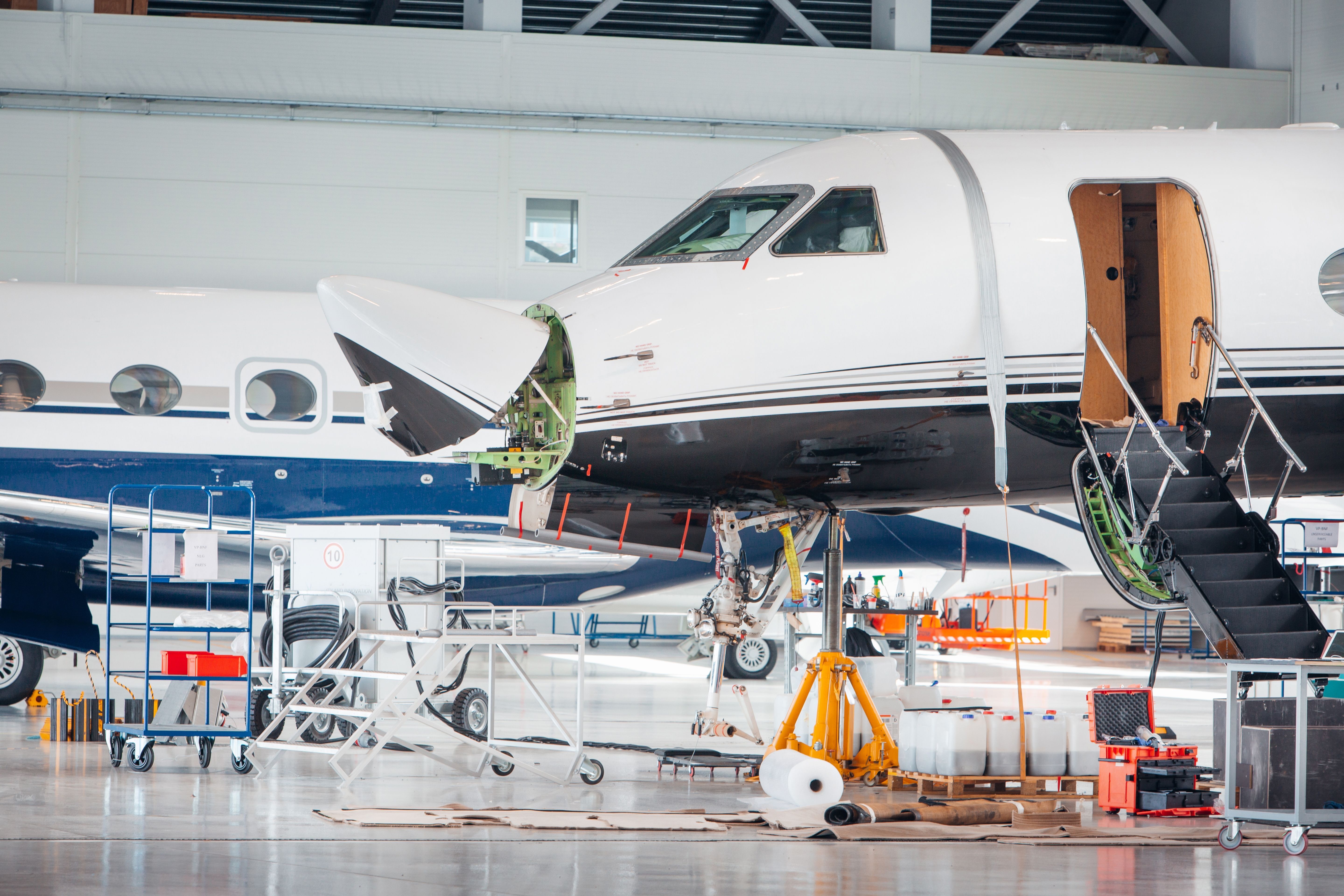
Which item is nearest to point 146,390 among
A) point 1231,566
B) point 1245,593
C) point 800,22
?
point 1231,566

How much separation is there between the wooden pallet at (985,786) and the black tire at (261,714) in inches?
233

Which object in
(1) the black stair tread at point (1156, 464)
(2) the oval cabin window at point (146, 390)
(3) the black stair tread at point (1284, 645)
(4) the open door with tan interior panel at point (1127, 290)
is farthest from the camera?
(2) the oval cabin window at point (146, 390)

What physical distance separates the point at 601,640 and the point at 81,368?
79.3ft

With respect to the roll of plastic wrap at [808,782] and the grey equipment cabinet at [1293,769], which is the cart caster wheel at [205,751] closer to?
the roll of plastic wrap at [808,782]

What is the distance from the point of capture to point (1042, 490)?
972 centimetres

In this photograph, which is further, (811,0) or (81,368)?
(811,0)

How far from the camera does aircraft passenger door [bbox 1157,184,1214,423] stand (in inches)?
370

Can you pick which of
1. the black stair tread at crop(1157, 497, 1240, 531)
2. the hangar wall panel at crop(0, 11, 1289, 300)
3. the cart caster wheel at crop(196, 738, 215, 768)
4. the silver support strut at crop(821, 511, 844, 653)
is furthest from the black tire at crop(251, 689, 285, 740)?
the hangar wall panel at crop(0, 11, 1289, 300)

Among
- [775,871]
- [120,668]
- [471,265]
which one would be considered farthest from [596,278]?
[120,668]

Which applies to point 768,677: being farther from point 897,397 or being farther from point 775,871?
point 775,871

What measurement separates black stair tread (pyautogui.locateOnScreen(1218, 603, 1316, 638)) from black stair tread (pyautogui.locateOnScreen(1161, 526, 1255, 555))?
1.29ft

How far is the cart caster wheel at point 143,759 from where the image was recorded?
11.3 metres

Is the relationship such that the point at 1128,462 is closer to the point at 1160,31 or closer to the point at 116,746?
the point at 116,746

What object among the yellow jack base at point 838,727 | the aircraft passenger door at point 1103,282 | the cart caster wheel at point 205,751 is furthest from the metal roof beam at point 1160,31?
the cart caster wheel at point 205,751
